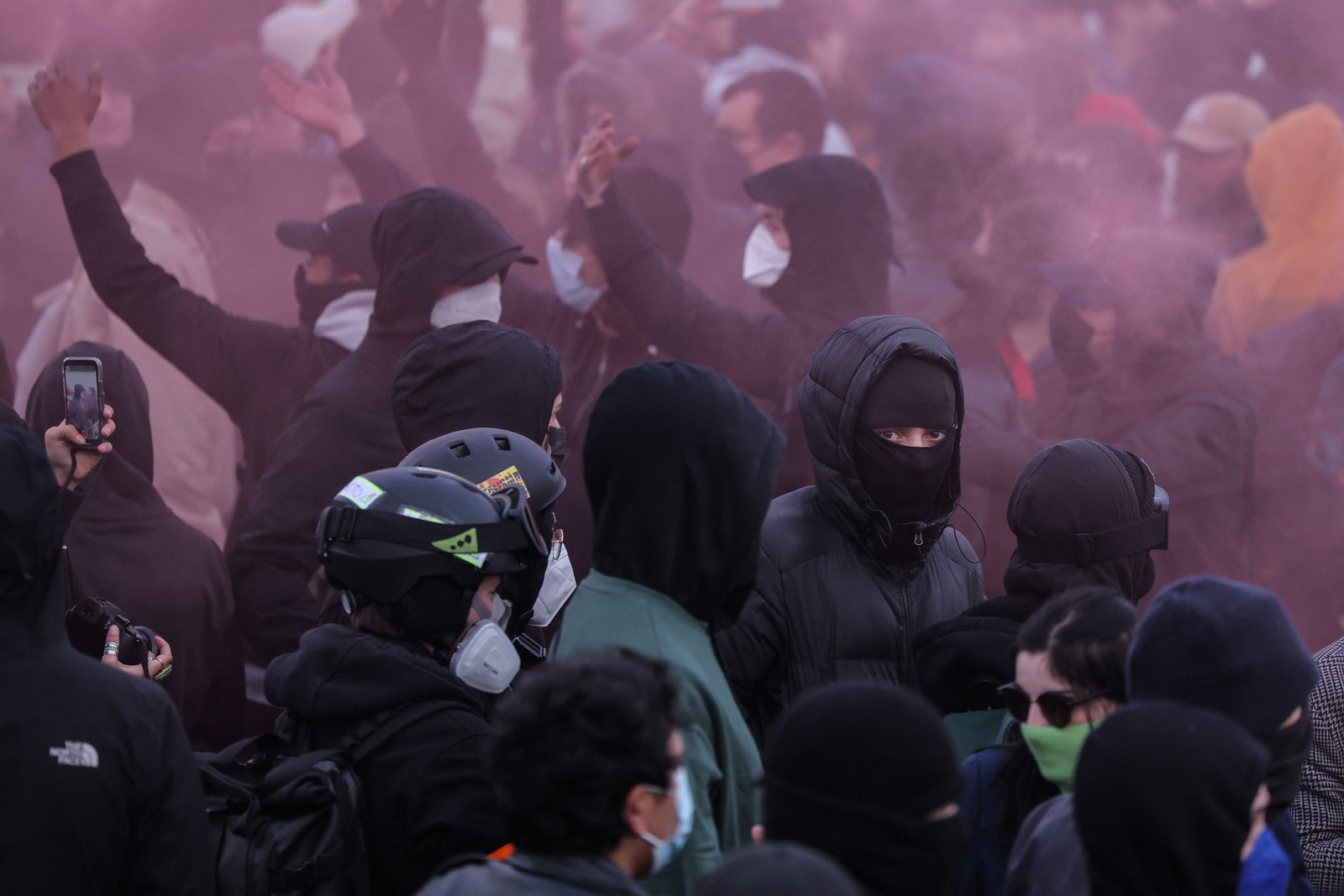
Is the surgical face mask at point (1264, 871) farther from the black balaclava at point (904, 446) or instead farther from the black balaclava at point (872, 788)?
the black balaclava at point (904, 446)

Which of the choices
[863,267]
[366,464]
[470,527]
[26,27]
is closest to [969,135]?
[863,267]

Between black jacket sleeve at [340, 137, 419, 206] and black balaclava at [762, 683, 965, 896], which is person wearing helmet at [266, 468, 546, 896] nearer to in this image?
black balaclava at [762, 683, 965, 896]

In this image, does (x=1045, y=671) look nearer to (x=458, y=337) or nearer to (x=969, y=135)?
(x=458, y=337)

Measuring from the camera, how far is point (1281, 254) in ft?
20.8

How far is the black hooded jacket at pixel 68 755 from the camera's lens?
2.06 m

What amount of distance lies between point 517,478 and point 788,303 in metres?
2.91

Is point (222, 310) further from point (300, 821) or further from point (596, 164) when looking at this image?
point (300, 821)

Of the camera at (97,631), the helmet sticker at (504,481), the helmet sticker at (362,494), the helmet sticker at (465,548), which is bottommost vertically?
the camera at (97,631)

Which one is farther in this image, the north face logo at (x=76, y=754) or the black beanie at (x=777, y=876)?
the north face logo at (x=76, y=754)

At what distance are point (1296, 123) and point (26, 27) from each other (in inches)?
229

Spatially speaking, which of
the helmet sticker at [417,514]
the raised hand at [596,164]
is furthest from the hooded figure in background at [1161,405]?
the helmet sticker at [417,514]

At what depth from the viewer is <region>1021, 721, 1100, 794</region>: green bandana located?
221 cm

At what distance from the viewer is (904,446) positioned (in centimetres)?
304

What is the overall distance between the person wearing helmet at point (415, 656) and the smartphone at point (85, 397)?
1.59 meters
